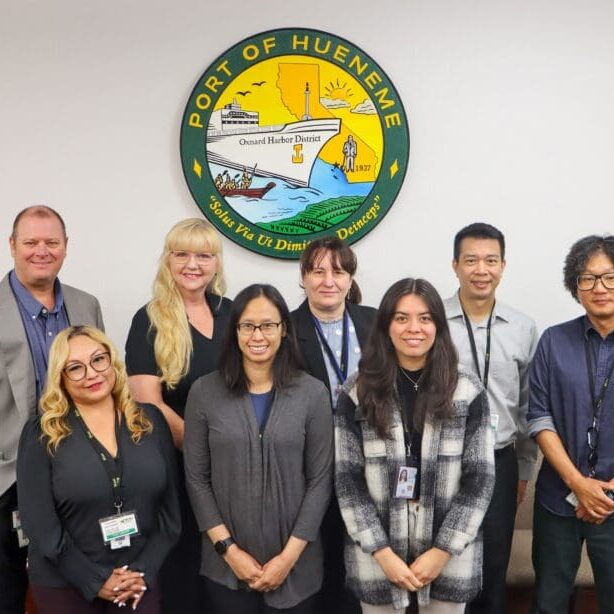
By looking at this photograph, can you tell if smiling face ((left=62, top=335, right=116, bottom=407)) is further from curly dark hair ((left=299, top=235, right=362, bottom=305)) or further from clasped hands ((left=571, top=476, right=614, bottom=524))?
clasped hands ((left=571, top=476, right=614, bottom=524))

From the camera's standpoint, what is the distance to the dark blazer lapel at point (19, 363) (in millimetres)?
2369

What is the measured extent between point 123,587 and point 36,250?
1222 mm

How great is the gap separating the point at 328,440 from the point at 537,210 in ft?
5.93

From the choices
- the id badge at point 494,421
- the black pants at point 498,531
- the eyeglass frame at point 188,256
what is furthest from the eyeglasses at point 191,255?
the black pants at point 498,531

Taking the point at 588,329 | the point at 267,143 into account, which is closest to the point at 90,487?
the point at 588,329

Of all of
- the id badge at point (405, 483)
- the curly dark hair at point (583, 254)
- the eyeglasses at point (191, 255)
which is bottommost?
the id badge at point (405, 483)

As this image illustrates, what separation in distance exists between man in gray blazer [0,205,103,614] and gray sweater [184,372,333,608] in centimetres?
64

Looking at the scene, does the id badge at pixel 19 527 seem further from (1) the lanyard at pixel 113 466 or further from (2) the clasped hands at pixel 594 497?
(2) the clasped hands at pixel 594 497

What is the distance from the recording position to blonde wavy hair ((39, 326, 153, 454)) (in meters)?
2.07

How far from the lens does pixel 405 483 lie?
2.07 meters

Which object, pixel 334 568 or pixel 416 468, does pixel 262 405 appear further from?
pixel 334 568

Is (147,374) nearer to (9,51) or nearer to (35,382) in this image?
(35,382)

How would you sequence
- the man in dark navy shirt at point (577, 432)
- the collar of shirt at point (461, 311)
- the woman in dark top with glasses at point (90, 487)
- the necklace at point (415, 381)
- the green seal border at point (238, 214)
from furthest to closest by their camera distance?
the green seal border at point (238, 214)
the collar of shirt at point (461, 311)
the man in dark navy shirt at point (577, 432)
the necklace at point (415, 381)
the woman in dark top with glasses at point (90, 487)

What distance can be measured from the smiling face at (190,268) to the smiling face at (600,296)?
135 cm
